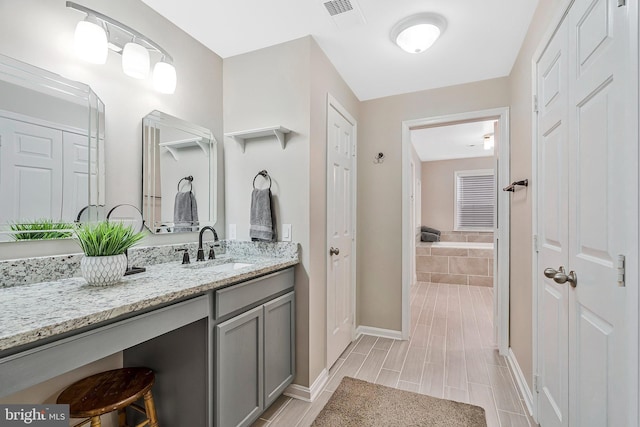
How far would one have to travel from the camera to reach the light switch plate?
6.49 feet

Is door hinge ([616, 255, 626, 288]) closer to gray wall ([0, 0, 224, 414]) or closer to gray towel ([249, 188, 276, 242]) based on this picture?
gray towel ([249, 188, 276, 242])

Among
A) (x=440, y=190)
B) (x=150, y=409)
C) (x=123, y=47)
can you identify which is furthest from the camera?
(x=440, y=190)

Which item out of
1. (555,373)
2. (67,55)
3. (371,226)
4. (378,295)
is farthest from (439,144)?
(67,55)

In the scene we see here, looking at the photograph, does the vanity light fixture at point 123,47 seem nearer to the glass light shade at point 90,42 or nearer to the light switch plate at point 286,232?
the glass light shade at point 90,42

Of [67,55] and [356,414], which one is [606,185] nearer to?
[356,414]

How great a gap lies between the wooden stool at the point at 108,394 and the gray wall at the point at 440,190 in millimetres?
6319

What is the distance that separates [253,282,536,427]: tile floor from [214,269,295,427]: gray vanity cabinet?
240 mm

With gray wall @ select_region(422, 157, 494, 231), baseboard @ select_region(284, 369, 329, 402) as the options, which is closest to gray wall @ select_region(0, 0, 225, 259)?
baseboard @ select_region(284, 369, 329, 402)

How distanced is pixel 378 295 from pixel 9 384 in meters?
2.67

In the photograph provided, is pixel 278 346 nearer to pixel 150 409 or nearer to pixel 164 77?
pixel 150 409

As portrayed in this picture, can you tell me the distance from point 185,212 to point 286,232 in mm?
696

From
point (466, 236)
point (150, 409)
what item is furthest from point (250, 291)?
point (466, 236)

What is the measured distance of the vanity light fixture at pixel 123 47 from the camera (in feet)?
4.46

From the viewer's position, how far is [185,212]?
1.94 m
